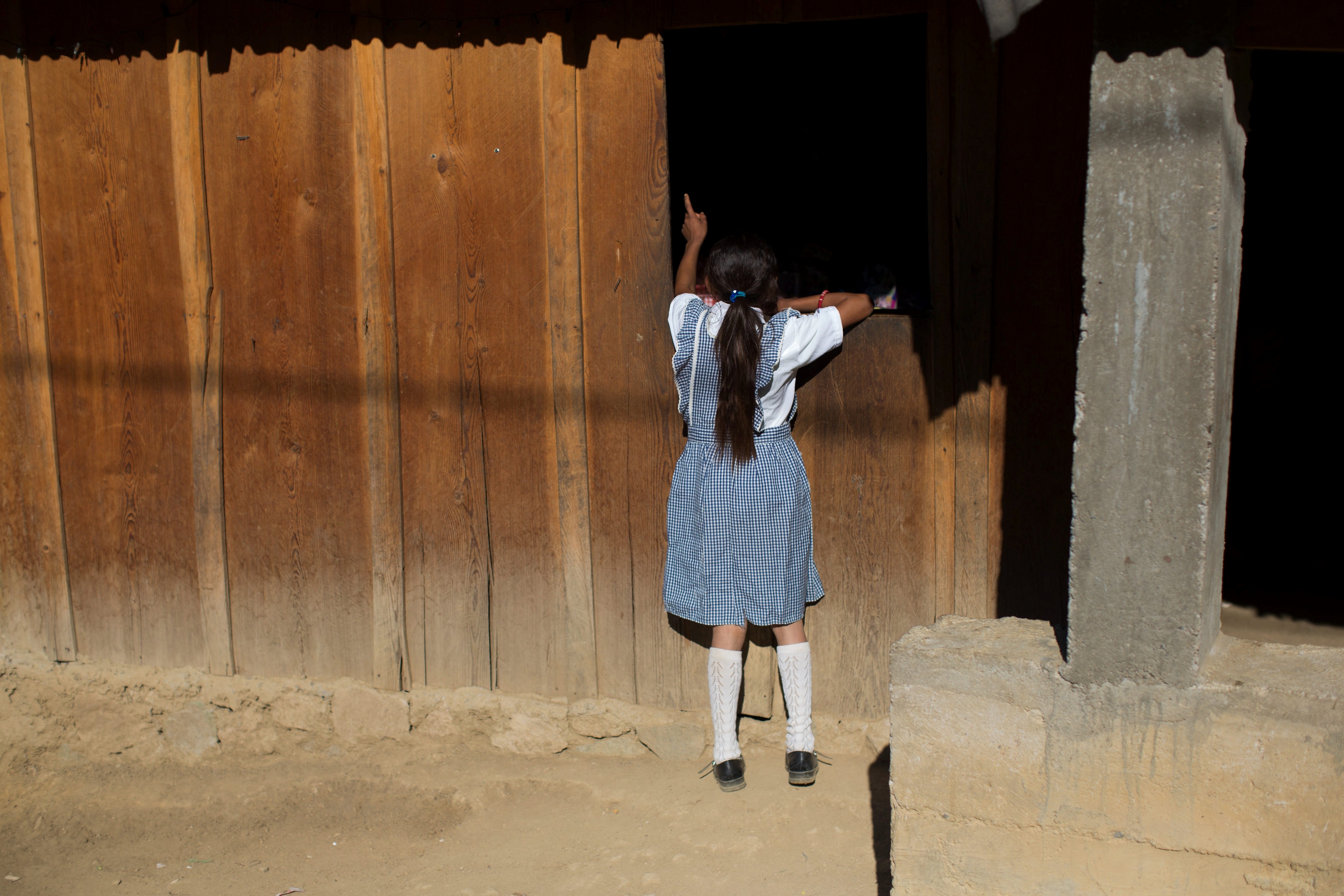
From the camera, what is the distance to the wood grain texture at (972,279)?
3.35m

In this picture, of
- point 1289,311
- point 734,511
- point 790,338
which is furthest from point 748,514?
point 1289,311

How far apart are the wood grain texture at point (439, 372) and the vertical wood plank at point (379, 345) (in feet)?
0.10

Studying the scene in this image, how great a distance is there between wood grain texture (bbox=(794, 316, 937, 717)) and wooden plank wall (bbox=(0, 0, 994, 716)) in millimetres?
10

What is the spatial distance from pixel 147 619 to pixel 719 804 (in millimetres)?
2486

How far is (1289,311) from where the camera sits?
6.98m

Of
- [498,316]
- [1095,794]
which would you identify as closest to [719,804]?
[1095,794]

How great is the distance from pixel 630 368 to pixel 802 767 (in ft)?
5.03

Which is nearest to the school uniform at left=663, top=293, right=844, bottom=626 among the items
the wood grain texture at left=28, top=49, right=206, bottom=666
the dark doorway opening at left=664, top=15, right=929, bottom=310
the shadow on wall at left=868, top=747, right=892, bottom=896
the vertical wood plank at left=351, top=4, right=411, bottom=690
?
the shadow on wall at left=868, top=747, right=892, bottom=896

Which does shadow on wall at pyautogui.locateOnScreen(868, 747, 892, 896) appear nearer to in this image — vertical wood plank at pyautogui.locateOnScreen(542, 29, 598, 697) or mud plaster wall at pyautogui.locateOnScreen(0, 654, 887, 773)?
mud plaster wall at pyautogui.locateOnScreen(0, 654, 887, 773)

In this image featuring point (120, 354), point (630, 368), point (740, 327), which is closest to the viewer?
point (740, 327)

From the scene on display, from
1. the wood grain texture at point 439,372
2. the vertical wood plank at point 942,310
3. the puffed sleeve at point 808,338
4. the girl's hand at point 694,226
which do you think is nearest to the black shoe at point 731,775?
the vertical wood plank at point 942,310

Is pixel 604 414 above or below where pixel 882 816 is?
above

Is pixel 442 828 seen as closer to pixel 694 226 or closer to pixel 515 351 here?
pixel 515 351

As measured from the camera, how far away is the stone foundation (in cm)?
241
